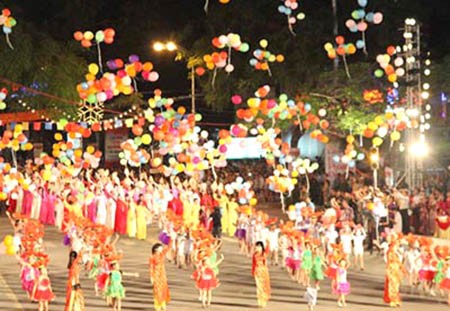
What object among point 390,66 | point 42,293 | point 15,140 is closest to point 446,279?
point 390,66

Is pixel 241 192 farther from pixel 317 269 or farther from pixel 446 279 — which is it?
pixel 446 279

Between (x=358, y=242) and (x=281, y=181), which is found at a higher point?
(x=281, y=181)

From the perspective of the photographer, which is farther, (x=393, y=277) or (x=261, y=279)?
(x=393, y=277)

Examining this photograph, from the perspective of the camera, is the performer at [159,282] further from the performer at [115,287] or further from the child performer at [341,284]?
the child performer at [341,284]

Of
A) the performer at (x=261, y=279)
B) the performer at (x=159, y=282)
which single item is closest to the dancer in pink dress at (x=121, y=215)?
the performer at (x=159, y=282)

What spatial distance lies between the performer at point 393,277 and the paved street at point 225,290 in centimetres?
17

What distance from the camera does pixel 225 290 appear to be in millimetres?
14266

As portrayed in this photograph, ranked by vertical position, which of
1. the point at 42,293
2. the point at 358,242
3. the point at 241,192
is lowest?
the point at 42,293

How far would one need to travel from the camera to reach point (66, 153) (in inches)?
864

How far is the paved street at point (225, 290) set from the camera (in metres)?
12.9

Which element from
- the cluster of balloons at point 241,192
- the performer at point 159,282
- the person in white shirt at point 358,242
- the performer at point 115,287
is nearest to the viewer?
the performer at point 115,287

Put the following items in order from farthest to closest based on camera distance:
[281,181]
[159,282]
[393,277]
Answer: [281,181], [393,277], [159,282]

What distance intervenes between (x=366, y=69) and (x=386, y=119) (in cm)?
553

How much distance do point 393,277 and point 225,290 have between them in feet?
9.86
